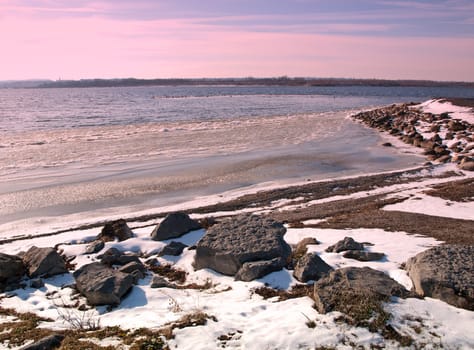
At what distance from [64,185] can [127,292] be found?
10.2m

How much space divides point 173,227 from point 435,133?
2305 cm

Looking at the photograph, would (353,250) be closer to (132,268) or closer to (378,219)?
(378,219)

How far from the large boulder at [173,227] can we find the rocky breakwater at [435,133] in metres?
12.7

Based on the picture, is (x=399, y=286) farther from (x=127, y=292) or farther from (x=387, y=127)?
(x=387, y=127)

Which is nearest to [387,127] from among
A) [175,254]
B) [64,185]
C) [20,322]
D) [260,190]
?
[260,190]

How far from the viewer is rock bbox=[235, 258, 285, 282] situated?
6965mm

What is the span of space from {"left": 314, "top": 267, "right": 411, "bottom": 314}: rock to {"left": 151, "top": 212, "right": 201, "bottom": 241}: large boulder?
4.43 metres

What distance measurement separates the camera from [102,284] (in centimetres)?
655

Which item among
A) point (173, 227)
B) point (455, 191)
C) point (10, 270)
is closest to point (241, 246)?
point (173, 227)

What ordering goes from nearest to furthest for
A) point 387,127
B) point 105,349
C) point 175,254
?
point 105,349, point 175,254, point 387,127

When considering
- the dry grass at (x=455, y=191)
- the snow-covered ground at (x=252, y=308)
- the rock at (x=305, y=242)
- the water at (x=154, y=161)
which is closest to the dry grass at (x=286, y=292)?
the snow-covered ground at (x=252, y=308)

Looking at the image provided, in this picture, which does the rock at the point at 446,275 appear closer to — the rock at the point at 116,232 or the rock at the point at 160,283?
the rock at the point at 160,283

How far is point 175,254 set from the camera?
862 cm

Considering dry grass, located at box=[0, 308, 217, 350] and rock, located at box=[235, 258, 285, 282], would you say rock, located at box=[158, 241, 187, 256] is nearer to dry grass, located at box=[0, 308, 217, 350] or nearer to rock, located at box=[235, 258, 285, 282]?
rock, located at box=[235, 258, 285, 282]
